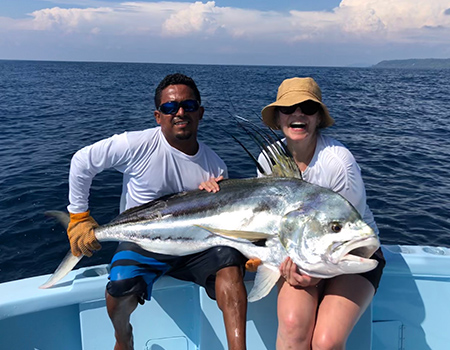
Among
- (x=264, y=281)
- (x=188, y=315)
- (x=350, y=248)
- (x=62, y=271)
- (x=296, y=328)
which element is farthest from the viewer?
(x=188, y=315)

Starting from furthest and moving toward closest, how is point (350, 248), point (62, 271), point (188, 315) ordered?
point (188, 315) → point (62, 271) → point (350, 248)

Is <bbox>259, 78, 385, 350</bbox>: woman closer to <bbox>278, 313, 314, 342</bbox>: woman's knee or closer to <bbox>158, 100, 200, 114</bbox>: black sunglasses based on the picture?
<bbox>278, 313, 314, 342</bbox>: woman's knee

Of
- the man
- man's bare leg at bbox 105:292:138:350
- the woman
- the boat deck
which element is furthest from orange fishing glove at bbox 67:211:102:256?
the woman

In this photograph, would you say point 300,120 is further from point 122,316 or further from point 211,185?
point 122,316

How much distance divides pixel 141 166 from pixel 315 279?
1.35 m

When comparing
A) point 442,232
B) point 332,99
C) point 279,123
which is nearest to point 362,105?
point 332,99

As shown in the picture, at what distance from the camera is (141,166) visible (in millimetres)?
2611

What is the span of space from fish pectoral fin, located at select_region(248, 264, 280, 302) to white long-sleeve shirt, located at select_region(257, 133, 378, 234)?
0.64 metres

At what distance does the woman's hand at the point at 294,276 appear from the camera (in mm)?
2043

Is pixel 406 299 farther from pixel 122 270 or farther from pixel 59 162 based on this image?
pixel 59 162

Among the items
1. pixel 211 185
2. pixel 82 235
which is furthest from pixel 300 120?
pixel 82 235

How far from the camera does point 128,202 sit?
2.76 metres

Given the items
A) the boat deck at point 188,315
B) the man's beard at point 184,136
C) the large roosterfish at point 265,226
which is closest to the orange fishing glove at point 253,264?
the large roosterfish at point 265,226

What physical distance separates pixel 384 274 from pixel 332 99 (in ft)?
66.8
